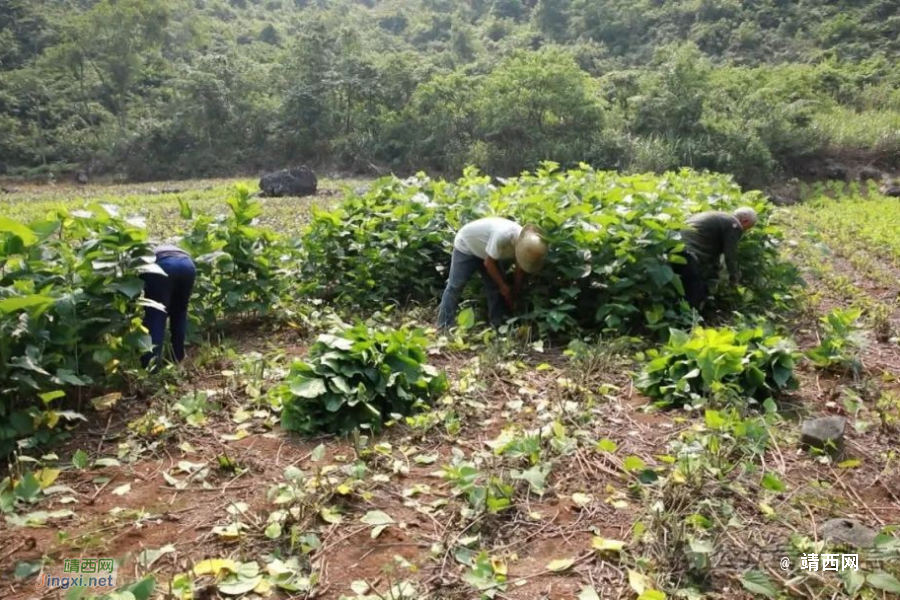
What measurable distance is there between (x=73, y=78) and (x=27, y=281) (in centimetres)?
4003

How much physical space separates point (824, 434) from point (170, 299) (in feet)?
13.2

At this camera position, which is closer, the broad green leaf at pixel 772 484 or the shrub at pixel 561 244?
the broad green leaf at pixel 772 484

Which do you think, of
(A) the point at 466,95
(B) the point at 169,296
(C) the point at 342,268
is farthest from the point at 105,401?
(A) the point at 466,95

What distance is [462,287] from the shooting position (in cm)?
559

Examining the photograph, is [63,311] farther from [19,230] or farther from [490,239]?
[490,239]

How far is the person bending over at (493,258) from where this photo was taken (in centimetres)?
509

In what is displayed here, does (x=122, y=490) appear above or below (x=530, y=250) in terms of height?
below

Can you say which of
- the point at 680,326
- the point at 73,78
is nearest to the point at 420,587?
the point at 680,326

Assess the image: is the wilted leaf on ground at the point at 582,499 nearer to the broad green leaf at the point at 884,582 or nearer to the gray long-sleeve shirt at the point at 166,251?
the broad green leaf at the point at 884,582

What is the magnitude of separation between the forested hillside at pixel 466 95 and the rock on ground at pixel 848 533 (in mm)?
21375

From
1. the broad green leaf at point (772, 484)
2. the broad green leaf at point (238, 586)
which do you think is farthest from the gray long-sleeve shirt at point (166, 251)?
the broad green leaf at point (772, 484)

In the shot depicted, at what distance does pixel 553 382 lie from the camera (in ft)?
14.2

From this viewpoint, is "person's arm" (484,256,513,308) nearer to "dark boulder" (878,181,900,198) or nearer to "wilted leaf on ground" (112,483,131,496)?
"wilted leaf on ground" (112,483,131,496)

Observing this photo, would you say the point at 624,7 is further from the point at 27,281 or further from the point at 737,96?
the point at 27,281
